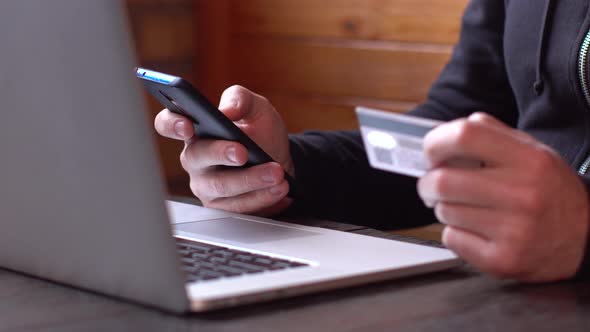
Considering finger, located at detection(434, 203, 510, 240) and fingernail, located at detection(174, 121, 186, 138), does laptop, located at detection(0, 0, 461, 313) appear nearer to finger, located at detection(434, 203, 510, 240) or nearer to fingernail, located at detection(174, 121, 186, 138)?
finger, located at detection(434, 203, 510, 240)

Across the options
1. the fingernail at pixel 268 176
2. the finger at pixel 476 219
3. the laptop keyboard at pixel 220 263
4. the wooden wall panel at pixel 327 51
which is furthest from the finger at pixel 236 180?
the wooden wall panel at pixel 327 51

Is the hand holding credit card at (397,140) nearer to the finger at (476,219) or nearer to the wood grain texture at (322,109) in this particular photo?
the finger at (476,219)

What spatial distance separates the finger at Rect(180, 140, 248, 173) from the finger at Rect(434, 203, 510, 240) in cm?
28

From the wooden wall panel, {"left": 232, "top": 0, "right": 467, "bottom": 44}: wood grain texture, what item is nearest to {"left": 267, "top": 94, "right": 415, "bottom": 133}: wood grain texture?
the wooden wall panel

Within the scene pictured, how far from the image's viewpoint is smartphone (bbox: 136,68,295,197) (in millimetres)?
814

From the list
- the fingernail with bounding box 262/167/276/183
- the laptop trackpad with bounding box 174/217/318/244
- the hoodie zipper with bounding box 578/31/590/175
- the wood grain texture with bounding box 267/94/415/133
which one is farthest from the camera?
the wood grain texture with bounding box 267/94/415/133

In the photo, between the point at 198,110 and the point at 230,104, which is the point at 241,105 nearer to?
the point at 230,104

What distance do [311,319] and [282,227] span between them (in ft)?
0.88

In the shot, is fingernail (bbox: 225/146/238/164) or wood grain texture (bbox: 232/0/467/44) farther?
wood grain texture (bbox: 232/0/467/44)

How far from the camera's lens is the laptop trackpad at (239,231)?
0.79 meters

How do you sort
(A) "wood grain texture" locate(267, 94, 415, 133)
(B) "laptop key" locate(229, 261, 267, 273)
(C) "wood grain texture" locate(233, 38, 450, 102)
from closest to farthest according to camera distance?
(B) "laptop key" locate(229, 261, 267, 273) → (C) "wood grain texture" locate(233, 38, 450, 102) → (A) "wood grain texture" locate(267, 94, 415, 133)

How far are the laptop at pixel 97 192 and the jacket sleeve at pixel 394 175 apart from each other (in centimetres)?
32

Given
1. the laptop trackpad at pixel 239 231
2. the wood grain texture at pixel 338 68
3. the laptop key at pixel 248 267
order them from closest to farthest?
1. the laptop key at pixel 248 267
2. the laptop trackpad at pixel 239 231
3. the wood grain texture at pixel 338 68

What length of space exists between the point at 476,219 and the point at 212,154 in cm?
34
